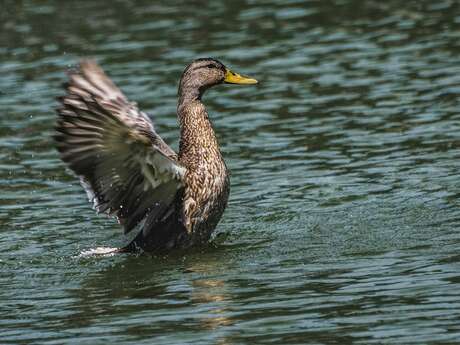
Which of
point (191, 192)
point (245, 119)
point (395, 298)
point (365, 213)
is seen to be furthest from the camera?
point (245, 119)

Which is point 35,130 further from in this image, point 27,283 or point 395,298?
point 395,298

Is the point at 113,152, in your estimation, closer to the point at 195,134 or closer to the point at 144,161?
the point at 144,161

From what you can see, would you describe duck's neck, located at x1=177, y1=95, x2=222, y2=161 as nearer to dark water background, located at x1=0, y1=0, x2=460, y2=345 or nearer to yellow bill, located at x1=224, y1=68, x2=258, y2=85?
yellow bill, located at x1=224, y1=68, x2=258, y2=85

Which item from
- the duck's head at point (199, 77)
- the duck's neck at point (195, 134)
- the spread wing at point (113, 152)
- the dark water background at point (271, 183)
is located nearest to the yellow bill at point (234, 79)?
the duck's head at point (199, 77)

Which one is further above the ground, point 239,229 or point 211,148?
point 211,148

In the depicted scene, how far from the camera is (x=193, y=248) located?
10.8 meters

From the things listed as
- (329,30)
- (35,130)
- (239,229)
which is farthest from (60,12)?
(239,229)

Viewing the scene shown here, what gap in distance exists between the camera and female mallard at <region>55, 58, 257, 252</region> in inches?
383

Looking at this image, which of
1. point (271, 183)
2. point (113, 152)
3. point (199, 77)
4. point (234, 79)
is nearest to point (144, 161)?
point (113, 152)

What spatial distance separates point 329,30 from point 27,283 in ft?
33.8

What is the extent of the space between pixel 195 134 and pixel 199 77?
596 millimetres

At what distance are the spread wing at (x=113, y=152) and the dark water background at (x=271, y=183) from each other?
1.74ft

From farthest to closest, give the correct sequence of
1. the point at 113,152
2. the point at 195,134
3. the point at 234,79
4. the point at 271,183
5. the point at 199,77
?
the point at 271,183, the point at 234,79, the point at 199,77, the point at 195,134, the point at 113,152

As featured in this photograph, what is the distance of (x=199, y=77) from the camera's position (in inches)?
430
